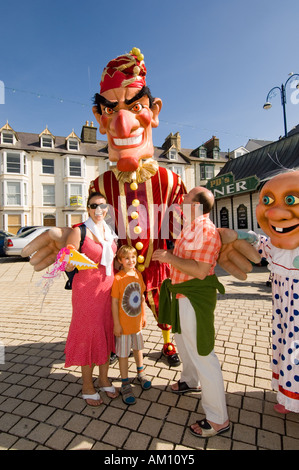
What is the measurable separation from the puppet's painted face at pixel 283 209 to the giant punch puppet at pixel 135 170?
1064 mm

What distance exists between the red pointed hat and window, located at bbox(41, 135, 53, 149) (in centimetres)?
2086

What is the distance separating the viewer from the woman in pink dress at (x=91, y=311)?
216cm

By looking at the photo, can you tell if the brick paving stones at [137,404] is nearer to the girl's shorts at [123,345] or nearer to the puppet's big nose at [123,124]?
the girl's shorts at [123,345]

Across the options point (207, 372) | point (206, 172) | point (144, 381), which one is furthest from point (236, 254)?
point (206, 172)

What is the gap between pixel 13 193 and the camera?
2002 cm

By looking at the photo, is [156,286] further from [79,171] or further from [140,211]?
[79,171]

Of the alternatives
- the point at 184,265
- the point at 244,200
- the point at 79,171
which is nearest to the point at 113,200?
the point at 184,265

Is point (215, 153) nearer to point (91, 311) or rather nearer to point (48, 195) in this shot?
point (48, 195)

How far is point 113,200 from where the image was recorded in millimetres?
2664

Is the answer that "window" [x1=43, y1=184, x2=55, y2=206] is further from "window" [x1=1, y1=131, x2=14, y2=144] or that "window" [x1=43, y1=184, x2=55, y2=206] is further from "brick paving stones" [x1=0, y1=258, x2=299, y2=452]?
"brick paving stones" [x1=0, y1=258, x2=299, y2=452]

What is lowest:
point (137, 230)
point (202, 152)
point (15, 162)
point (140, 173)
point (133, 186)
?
point (137, 230)

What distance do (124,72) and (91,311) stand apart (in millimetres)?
2231
